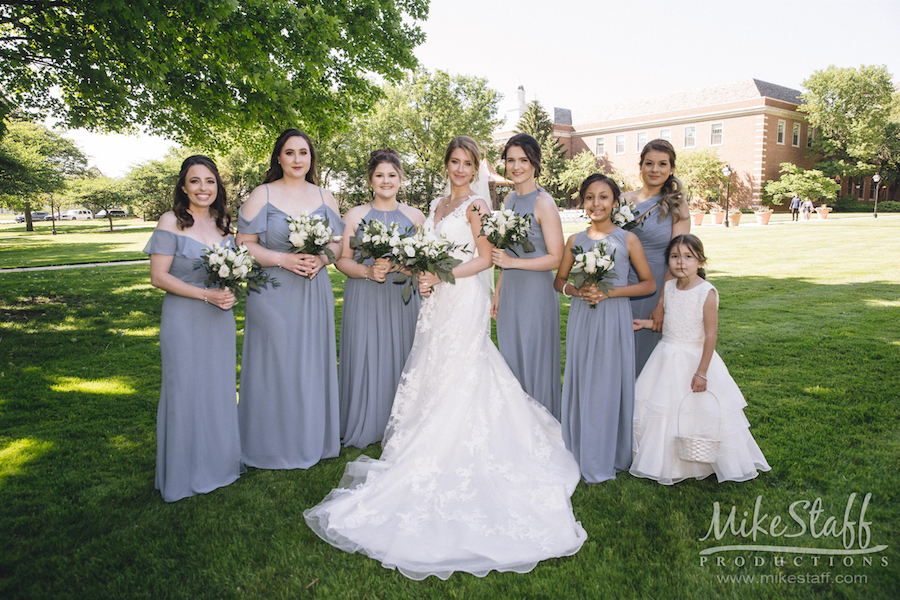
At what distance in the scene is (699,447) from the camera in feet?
12.9

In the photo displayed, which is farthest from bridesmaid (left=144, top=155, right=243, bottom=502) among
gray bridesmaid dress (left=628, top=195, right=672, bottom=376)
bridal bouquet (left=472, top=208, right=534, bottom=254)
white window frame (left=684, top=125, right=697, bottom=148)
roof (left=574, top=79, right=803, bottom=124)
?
white window frame (left=684, top=125, right=697, bottom=148)

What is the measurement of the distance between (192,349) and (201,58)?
802 centimetres

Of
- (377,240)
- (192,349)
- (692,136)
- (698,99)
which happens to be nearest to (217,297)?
(192,349)

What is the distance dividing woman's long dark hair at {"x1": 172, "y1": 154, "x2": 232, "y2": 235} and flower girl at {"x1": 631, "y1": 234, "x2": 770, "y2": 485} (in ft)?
12.0

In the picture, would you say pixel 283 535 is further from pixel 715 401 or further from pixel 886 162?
pixel 886 162

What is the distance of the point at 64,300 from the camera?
470 inches

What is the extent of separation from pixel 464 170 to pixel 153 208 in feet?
188

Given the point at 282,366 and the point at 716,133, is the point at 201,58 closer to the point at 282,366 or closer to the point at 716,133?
the point at 282,366

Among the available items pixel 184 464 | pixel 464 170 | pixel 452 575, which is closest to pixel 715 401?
pixel 452 575

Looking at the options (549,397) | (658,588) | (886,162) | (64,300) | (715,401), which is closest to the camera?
(658,588)

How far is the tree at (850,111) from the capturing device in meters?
48.5

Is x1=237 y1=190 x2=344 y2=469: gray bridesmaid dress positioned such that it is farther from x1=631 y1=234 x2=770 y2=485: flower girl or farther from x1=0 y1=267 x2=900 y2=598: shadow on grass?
x1=631 y1=234 x2=770 y2=485: flower girl

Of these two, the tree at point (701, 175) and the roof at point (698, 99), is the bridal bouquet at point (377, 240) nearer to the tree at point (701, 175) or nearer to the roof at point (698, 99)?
the tree at point (701, 175)

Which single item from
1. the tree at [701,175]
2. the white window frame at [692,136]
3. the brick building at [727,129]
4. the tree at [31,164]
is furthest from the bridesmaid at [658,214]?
the white window frame at [692,136]
